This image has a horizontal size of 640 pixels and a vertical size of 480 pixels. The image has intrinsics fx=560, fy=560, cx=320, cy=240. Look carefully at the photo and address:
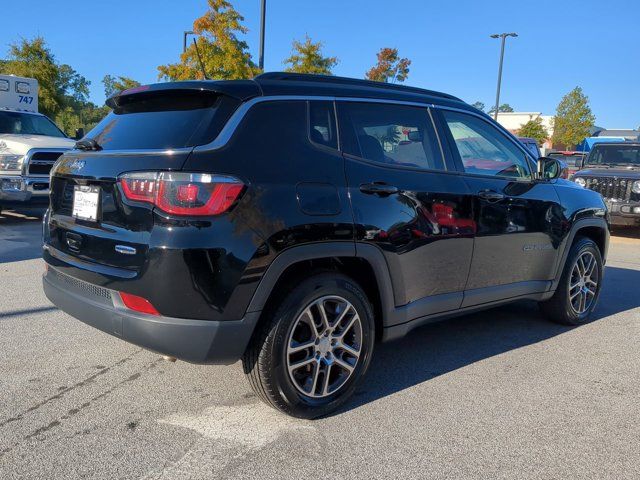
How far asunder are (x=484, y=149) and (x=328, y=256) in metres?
1.90

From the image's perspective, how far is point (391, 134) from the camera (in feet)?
12.0

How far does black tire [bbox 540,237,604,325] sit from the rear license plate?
3848 mm

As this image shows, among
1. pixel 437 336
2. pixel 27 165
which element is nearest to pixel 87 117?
pixel 27 165

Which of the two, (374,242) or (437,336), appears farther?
(437,336)

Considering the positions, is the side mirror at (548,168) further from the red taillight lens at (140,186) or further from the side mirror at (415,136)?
the red taillight lens at (140,186)

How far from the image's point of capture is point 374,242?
3.24m

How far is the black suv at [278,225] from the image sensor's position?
2.70 m

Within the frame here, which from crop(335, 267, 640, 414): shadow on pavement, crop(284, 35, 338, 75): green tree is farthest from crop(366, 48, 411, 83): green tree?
crop(335, 267, 640, 414): shadow on pavement

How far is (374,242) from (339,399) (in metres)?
0.93

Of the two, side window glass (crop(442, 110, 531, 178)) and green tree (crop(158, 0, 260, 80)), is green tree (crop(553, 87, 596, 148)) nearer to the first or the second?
green tree (crop(158, 0, 260, 80))

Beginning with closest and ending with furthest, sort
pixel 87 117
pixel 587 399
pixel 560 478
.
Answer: pixel 560 478, pixel 587 399, pixel 87 117

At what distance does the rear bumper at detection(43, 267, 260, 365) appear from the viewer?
2701 mm

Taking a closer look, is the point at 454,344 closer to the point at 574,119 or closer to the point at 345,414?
the point at 345,414

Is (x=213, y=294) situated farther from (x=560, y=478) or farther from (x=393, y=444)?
(x=560, y=478)
